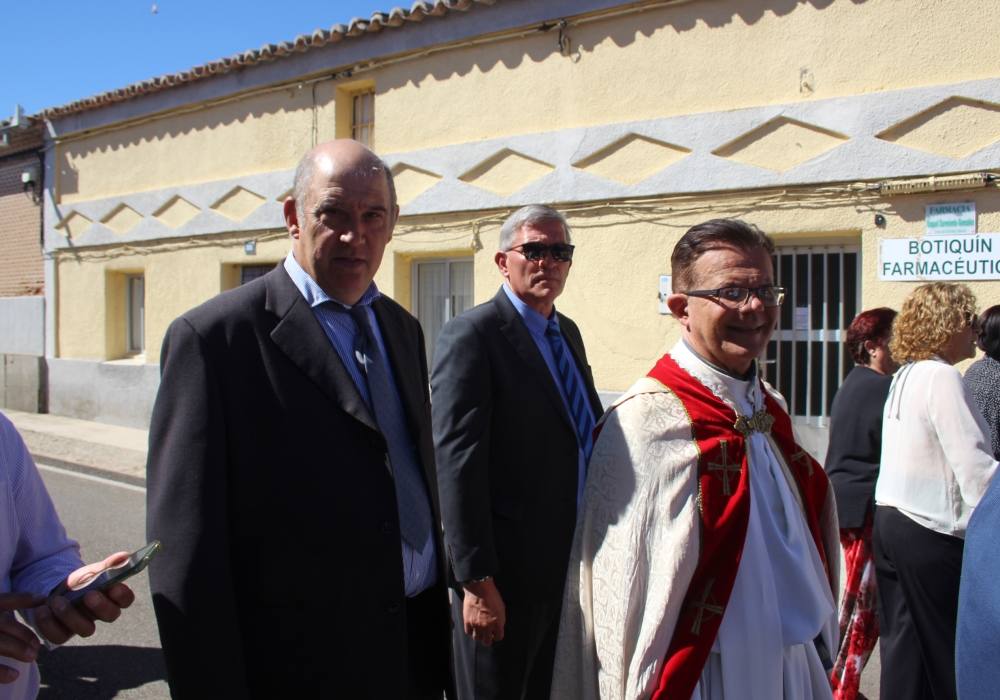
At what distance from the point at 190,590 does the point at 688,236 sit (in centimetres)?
162

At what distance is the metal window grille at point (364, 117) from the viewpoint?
407 inches

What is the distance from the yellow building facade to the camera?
6574 millimetres

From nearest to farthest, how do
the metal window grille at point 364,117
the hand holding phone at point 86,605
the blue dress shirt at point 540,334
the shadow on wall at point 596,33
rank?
the hand holding phone at point 86,605 → the blue dress shirt at point 540,334 → the shadow on wall at point 596,33 → the metal window grille at point 364,117

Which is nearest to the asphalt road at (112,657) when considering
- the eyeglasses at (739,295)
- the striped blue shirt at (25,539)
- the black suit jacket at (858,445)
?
the striped blue shirt at (25,539)

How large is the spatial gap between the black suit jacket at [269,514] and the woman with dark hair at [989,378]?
2.91 m

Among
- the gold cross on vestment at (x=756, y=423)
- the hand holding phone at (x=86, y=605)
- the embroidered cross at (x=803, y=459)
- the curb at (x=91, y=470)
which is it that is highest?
the gold cross on vestment at (x=756, y=423)

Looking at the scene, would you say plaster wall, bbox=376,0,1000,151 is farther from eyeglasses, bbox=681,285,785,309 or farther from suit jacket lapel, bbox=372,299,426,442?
suit jacket lapel, bbox=372,299,426,442

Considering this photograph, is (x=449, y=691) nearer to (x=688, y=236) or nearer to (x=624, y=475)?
(x=624, y=475)

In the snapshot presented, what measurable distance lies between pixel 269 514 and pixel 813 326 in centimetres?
636

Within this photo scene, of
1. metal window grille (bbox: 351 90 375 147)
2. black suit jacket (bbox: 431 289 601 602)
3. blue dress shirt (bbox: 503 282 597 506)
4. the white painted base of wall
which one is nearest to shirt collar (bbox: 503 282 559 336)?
blue dress shirt (bbox: 503 282 597 506)

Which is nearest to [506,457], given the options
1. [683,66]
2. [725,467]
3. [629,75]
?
A: [725,467]

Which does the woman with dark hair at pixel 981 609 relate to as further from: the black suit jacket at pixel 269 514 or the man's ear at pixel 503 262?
the man's ear at pixel 503 262

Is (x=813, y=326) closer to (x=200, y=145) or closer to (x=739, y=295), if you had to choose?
(x=739, y=295)

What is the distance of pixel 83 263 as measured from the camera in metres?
13.5
